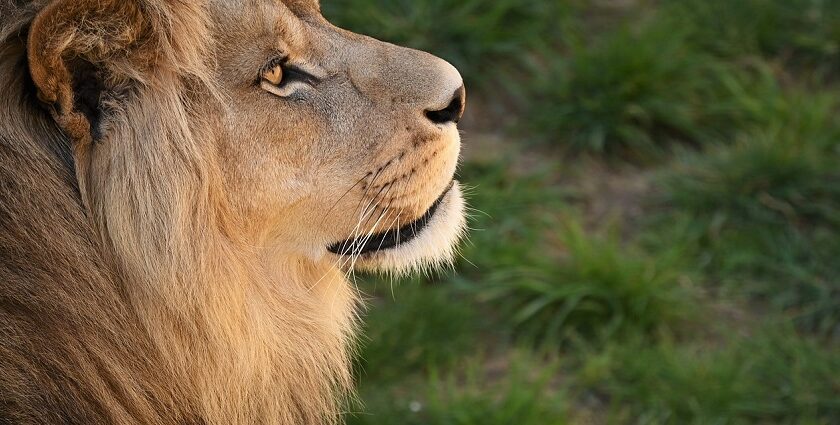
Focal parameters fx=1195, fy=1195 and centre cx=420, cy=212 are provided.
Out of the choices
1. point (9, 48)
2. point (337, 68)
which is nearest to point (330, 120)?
point (337, 68)

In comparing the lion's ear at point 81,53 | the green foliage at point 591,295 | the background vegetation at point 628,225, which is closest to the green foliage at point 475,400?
the background vegetation at point 628,225

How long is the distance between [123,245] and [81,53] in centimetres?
39

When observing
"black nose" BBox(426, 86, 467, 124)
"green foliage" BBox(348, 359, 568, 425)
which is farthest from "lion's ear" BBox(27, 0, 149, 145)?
"green foliage" BBox(348, 359, 568, 425)

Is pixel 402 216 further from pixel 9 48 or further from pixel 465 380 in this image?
pixel 465 380

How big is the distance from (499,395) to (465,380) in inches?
8.0

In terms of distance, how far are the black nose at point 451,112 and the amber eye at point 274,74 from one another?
0.37 m

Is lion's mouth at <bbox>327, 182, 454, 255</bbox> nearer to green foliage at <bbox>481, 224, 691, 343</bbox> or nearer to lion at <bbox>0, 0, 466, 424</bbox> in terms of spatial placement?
lion at <bbox>0, 0, 466, 424</bbox>

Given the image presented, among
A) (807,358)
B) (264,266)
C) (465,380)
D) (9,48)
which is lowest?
(465,380)

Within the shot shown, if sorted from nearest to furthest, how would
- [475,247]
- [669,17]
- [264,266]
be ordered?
[264,266]
[475,247]
[669,17]

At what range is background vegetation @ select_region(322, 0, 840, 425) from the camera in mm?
4035


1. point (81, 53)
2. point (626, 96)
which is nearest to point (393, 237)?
point (81, 53)

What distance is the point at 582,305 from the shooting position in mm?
4328

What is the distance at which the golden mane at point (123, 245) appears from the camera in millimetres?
2277

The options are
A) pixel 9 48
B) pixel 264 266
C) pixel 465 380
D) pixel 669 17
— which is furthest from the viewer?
pixel 669 17
